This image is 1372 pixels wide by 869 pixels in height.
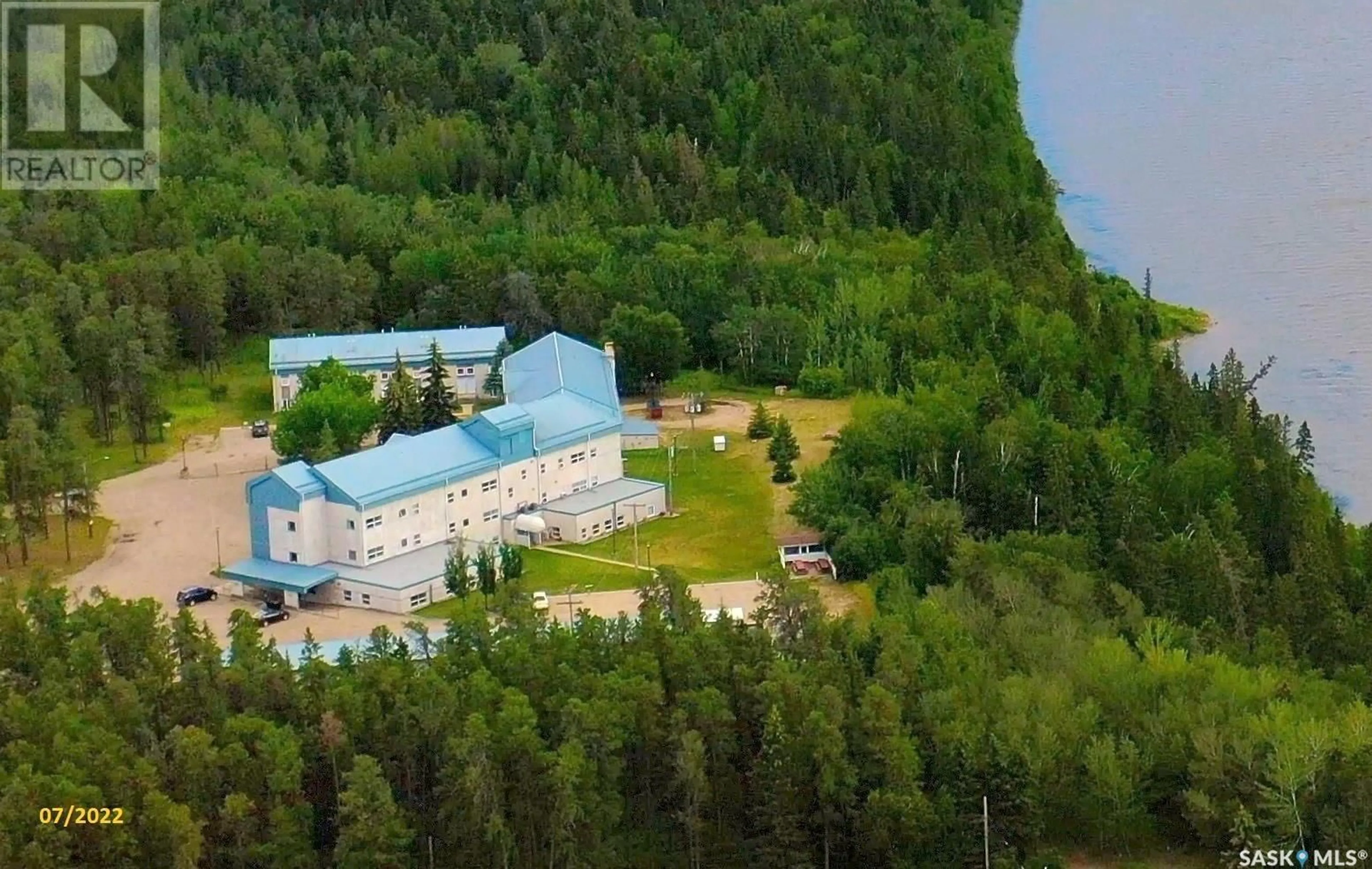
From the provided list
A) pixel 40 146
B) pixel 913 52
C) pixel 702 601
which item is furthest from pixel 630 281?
pixel 913 52

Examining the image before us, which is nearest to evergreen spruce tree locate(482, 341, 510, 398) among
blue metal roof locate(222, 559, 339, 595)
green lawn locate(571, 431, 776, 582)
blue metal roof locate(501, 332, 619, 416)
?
blue metal roof locate(501, 332, 619, 416)

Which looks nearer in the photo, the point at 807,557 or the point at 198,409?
the point at 807,557

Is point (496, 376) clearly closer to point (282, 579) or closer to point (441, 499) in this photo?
point (441, 499)

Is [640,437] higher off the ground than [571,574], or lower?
higher

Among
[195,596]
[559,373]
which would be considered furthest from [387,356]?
[195,596]

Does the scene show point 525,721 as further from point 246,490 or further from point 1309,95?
point 1309,95

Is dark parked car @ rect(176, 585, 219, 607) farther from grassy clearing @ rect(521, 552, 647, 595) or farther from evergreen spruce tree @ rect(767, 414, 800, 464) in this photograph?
evergreen spruce tree @ rect(767, 414, 800, 464)
